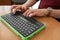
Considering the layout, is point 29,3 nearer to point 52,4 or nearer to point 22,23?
point 52,4

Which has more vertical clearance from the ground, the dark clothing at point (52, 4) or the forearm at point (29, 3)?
the dark clothing at point (52, 4)

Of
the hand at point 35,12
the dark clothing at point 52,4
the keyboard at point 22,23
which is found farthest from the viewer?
the dark clothing at point 52,4

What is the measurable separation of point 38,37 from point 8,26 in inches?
8.9

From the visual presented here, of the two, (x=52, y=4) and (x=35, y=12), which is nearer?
(x=35, y=12)

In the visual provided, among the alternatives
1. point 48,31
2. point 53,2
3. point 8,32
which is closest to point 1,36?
point 8,32

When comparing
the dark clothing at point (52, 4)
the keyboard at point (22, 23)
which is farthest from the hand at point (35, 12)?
the dark clothing at point (52, 4)

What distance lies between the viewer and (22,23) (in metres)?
0.84

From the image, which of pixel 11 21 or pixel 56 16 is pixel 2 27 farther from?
pixel 56 16

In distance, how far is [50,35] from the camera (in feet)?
2.56

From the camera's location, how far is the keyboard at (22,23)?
30.0 inches

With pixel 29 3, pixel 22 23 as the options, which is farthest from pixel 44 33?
pixel 29 3

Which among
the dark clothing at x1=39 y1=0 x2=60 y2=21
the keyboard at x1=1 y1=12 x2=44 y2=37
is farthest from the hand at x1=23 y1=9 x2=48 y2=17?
the dark clothing at x1=39 y1=0 x2=60 y2=21

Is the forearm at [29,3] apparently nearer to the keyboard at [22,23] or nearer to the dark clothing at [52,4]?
the dark clothing at [52,4]

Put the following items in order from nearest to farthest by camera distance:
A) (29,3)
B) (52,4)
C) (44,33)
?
(44,33) < (52,4) < (29,3)
